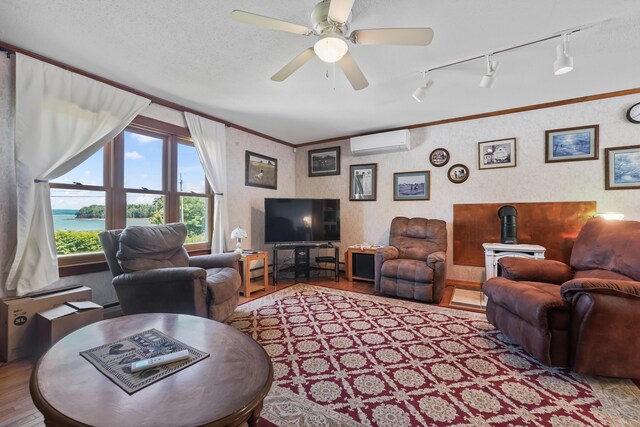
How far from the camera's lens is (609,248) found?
227 cm

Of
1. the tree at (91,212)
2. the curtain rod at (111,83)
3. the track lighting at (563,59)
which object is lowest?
the tree at (91,212)

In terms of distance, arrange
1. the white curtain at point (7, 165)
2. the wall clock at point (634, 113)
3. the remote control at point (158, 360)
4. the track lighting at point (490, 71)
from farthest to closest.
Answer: the wall clock at point (634, 113) < the track lighting at point (490, 71) < the white curtain at point (7, 165) < the remote control at point (158, 360)

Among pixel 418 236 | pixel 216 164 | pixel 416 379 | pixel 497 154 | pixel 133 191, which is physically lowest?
pixel 416 379

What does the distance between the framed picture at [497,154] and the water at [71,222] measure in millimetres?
4764

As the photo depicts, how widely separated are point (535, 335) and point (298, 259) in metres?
3.16

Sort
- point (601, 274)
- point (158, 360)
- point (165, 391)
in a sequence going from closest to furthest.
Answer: point (165, 391) < point (158, 360) < point (601, 274)

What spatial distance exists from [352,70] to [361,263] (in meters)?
2.97

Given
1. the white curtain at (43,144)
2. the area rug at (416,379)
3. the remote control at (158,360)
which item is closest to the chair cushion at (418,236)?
the area rug at (416,379)

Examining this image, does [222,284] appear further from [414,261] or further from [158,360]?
[414,261]

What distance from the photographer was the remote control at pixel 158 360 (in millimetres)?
1094

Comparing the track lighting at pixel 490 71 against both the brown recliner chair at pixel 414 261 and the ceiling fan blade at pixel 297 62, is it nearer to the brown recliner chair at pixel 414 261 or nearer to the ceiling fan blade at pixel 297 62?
the ceiling fan blade at pixel 297 62

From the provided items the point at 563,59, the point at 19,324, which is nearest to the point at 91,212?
the point at 19,324

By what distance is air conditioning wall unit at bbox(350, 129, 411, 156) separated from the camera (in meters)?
4.25

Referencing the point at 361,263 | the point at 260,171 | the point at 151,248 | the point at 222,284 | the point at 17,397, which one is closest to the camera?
the point at 17,397
